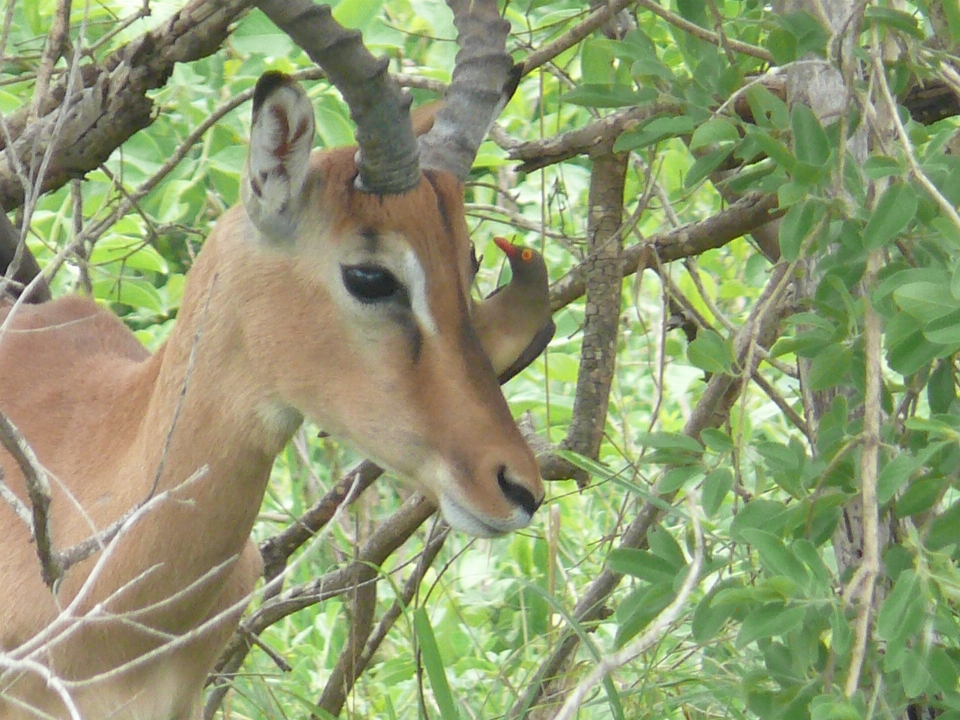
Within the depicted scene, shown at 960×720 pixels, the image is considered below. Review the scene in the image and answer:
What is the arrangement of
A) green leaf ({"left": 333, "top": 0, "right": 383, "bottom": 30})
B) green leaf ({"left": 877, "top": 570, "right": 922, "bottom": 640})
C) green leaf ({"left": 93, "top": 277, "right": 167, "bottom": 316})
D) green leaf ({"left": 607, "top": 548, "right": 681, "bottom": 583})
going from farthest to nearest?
green leaf ({"left": 93, "top": 277, "right": 167, "bottom": 316}) < green leaf ({"left": 333, "top": 0, "right": 383, "bottom": 30}) < green leaf ({"left": 607, "top": 548, "right": 681, "bottom": 583}) < green leaf ({"left": 877, "top": 570, "right": 922, "bottom": 640})

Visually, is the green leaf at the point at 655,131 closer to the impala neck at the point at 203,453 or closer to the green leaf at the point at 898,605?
the impala neck at the point at 203,453

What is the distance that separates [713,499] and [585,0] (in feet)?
5.29

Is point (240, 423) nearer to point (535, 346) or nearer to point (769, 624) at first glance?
point (535, 346)

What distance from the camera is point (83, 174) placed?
375 centimetres

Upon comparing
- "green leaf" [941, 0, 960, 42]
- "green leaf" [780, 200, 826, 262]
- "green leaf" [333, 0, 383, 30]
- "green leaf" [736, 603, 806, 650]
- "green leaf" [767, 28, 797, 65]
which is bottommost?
"green leaf" [736, 603, 806, 650]

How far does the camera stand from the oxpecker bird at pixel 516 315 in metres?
2.63

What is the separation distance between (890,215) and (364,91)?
94 cm

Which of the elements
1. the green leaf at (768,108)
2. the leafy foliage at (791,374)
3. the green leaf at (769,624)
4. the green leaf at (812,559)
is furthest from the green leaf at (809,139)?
the green leaf at (769,624)

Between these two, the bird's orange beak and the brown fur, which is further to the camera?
the bird's orange beak

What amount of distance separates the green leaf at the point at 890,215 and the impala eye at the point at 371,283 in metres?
0.85

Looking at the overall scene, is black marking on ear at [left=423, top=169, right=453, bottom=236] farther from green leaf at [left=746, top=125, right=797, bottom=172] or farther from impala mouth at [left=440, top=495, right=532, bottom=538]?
green leaf at [left=746, top=125, right=797, bottom=172]

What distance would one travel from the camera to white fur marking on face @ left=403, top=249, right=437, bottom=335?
2.46 meters

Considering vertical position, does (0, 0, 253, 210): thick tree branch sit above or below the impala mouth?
above

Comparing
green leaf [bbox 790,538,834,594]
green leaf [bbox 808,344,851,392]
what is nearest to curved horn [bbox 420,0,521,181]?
green leaf [bbox 808,344,851,392]
